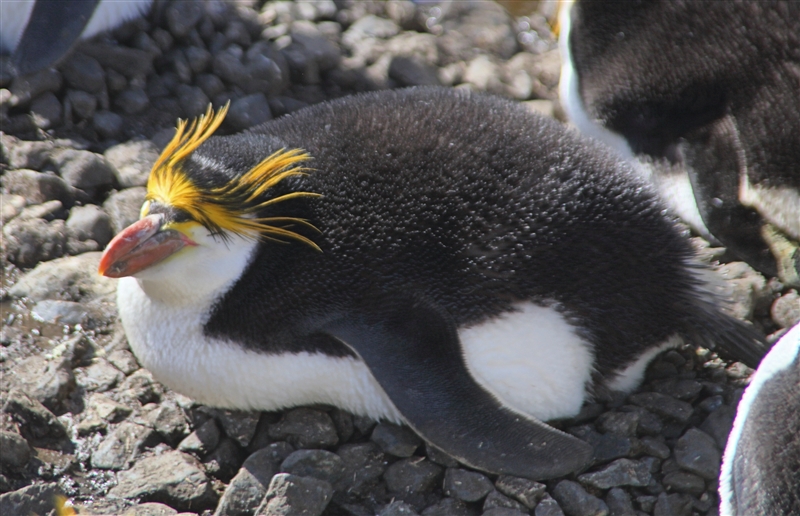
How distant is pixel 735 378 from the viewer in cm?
219

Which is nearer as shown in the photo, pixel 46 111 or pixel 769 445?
pixel 769 445

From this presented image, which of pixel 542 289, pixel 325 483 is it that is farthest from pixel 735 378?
pixel 325 483

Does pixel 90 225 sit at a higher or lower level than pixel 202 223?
lower

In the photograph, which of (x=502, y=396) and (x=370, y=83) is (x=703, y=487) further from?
(x=370, y=83)

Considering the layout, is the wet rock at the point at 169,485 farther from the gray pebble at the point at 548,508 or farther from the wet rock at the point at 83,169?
the wet rock at the point at 83,169

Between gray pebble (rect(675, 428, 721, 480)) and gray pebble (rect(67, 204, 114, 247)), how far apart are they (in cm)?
166

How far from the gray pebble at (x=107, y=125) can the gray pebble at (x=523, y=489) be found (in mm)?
1769

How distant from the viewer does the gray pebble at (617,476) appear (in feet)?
6.28

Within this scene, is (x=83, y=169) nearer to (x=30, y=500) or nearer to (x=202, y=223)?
(x=202, y=223)

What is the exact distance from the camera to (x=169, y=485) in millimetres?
1950

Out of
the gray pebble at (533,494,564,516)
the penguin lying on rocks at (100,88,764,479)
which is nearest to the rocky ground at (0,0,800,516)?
the gray pebble at (533,494,564,516)

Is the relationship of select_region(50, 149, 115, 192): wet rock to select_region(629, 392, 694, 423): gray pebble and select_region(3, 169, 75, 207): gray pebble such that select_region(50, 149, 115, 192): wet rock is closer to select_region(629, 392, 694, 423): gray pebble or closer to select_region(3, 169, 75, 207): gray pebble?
select_region(3, 169, 75, 207): gray pebble

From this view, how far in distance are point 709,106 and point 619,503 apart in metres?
1.34

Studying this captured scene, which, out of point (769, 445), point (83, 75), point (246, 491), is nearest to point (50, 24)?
point (83, 75)
